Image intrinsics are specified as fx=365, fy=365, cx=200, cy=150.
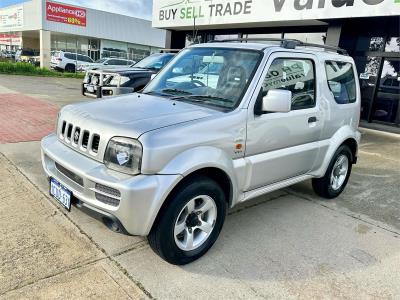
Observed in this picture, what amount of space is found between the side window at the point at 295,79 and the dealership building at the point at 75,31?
31424 millimetres

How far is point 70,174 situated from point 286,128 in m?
2.13

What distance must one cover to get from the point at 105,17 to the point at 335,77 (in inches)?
1435

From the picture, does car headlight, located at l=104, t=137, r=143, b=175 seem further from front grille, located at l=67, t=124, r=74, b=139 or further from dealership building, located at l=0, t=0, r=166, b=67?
dealership building, located at l=0, t=0, r=166, b=67

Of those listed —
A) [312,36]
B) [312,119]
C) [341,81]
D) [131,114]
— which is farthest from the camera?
[312,36]

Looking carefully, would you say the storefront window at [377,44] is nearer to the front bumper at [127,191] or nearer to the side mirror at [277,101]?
the side mirror at [277,101]

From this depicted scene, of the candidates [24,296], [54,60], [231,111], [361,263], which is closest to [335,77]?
[231,111]

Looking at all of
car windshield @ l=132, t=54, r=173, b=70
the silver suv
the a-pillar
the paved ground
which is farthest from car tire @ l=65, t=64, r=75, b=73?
the silver suv

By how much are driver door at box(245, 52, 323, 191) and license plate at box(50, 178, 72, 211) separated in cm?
159

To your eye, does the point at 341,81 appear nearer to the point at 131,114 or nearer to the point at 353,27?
the point at 131,114

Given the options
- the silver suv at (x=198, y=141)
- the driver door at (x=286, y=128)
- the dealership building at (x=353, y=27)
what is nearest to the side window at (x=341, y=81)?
the silver suv at (x=198, y=141)

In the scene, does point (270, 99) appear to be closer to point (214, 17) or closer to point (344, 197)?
point (344, 197)

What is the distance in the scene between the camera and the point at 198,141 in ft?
9.59

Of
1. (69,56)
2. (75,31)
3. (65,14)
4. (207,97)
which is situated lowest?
(207,97)

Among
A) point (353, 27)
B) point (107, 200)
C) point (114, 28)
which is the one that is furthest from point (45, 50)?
point (107, 200)
